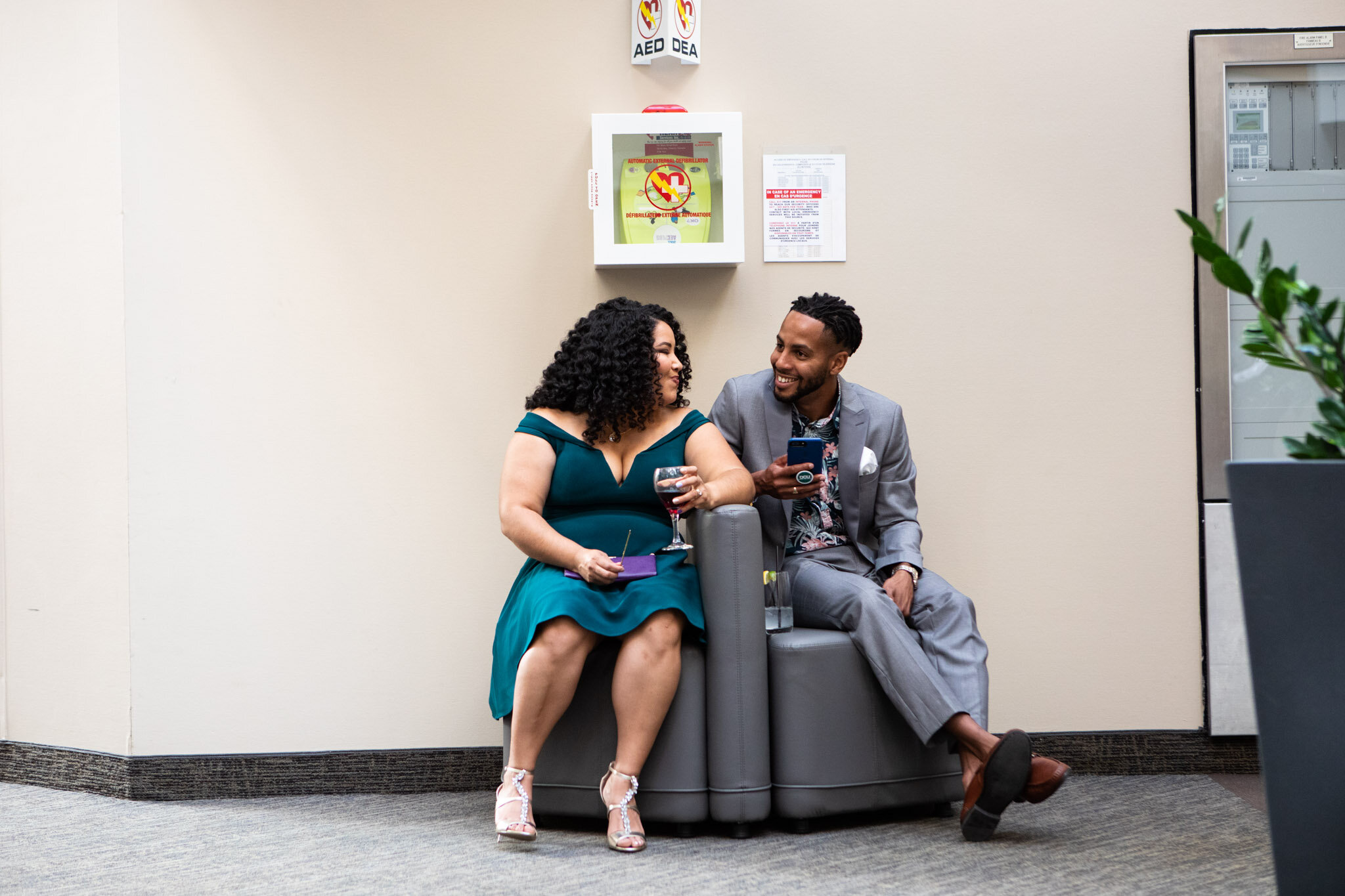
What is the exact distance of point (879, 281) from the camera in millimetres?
2973

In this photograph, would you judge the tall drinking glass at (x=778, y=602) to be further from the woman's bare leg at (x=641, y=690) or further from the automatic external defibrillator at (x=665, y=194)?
the automatic external defibrillator at (x=665, y=194)

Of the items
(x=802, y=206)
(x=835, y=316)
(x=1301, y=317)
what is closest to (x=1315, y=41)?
(x=802, y=206)

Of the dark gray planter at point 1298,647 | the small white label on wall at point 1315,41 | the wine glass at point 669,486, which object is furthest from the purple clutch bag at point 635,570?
the small white label on wall at point 1315,41

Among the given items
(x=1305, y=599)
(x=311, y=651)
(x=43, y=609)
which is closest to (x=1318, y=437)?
(x=1305, y=599)

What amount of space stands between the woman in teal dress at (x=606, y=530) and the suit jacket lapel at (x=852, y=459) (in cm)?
32

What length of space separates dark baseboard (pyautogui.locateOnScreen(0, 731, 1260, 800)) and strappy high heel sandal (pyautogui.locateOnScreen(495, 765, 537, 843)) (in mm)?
649

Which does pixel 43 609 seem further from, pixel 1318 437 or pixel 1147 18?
pixel 1147 18

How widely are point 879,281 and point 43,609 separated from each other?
8.19ft

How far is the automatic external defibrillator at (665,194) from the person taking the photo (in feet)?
9.39

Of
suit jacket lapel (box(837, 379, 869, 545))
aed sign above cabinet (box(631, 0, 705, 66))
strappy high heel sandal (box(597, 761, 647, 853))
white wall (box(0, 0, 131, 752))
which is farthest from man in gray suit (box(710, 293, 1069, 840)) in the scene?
white wall (box(0, 0, 131, 752))

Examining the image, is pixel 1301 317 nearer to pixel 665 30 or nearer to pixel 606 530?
pixel 606 530

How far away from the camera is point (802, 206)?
9.69 ft

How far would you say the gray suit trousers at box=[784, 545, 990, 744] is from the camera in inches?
91.1

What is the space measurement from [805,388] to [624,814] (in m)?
A: 1.12
